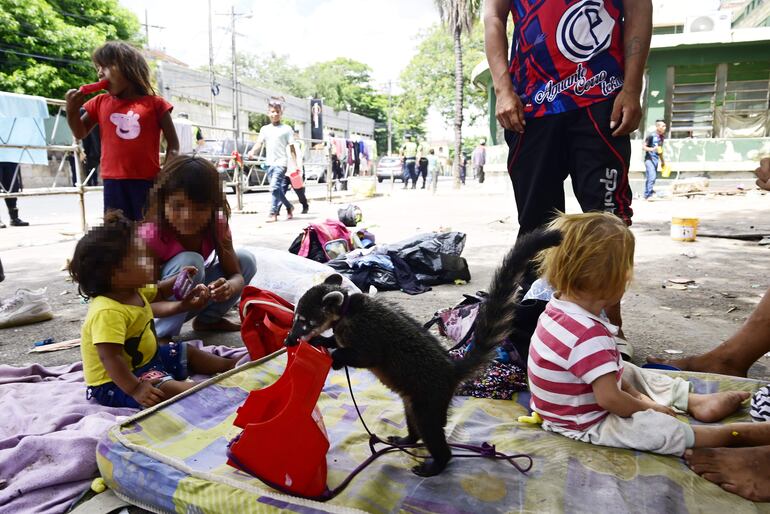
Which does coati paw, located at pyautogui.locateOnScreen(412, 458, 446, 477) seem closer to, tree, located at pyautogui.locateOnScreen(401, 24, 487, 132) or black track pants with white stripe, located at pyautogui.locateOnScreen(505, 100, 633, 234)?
black track pants with white stripe, located at pyautogui.locateOnScreen(505, 100, 633, 234)

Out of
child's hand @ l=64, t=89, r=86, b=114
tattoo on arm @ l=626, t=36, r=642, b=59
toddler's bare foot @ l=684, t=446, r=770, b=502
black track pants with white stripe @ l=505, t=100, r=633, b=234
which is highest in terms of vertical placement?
tattoo on arm @ l=626, t=36, r=642, b=59

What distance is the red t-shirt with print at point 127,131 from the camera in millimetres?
3910

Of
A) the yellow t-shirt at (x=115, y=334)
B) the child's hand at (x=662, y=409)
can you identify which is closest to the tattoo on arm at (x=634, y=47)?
the child's hand at (x=662, y=409)

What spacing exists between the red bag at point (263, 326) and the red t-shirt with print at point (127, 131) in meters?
1.64

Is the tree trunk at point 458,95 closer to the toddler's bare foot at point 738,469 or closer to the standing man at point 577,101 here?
the standing man at point 577,101

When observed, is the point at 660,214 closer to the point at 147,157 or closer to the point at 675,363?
the point at 675,363

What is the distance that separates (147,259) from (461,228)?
7.37 meters

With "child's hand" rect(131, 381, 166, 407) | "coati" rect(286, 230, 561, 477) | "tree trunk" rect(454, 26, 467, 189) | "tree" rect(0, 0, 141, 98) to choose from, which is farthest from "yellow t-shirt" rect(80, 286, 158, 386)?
"tree" rect(0, 0, 141, 98)

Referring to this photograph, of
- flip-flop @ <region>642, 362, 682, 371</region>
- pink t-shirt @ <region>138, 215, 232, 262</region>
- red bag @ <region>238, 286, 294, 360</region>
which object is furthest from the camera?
red bag @ <region>238, 286, 294, 360</region>

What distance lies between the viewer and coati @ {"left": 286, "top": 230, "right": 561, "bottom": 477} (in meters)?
1.88

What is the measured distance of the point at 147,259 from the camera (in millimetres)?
2547

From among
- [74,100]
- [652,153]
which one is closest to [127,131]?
[74,100]

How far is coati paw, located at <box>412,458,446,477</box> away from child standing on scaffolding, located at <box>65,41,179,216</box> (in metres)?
3.02

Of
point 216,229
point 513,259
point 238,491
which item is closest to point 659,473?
point 513,259
